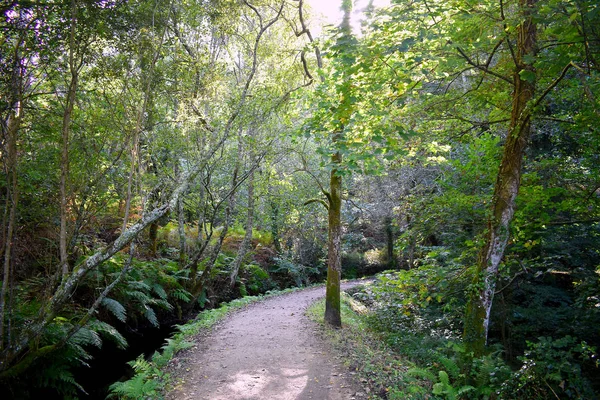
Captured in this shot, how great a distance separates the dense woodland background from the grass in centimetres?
21

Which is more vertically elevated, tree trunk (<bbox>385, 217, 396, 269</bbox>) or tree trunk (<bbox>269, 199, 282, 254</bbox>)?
tree trunk (<bbox>269, 199, 282, 254</bbox>)

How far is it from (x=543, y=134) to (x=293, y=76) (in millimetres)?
7222

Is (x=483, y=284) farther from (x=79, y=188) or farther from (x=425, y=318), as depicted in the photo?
(x=79, y=188)

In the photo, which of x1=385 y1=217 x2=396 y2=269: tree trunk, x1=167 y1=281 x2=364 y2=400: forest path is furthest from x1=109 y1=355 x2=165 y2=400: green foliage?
x1=385 y1=217 x2=396 y2=269: tree trunk

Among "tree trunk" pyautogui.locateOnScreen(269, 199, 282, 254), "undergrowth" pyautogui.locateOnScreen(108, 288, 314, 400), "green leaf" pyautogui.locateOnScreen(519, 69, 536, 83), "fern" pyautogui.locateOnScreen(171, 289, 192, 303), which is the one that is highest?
"green leaf" pyautogui.locateOnScreen(519, 69, 536, 83)

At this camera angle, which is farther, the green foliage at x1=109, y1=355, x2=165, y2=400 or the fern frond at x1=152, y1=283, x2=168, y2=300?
the fern frond at x1=152, y1=283, x2=168, y2=300

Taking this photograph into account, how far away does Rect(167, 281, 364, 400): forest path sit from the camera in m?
5.26

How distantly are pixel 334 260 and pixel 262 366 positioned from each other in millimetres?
3327

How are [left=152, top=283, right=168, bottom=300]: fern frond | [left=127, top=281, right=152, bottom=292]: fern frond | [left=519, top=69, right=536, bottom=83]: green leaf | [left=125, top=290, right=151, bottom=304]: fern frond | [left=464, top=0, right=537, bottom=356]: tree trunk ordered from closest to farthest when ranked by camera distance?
[left=519, top=69, right=536, bottom=83]: green leaf < [left=464, top=0, right=537, bottom=356]: tree trunk < [left=125, top=290, right=151, bottom=304]: fern frond < [left=127, top=281, right=152, bottom=292]: fern frond < [left=152, top=283, right=168, bottom=300]: fern frond

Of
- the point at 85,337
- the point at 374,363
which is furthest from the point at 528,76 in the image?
the point at 85,337

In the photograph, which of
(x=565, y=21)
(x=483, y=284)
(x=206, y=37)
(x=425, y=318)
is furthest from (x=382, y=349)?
(x=206, y=37)

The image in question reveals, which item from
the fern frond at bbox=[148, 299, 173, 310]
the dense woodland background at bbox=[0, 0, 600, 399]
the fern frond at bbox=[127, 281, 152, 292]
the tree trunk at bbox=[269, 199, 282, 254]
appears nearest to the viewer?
the dense woodland background at bbox=[0, 0, 600, 399]

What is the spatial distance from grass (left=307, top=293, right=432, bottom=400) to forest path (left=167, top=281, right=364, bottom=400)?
266 mm

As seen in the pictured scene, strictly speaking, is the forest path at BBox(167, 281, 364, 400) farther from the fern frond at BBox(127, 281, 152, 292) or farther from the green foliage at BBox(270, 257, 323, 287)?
the green foliage at BBox(270, 257, 323, 287)
